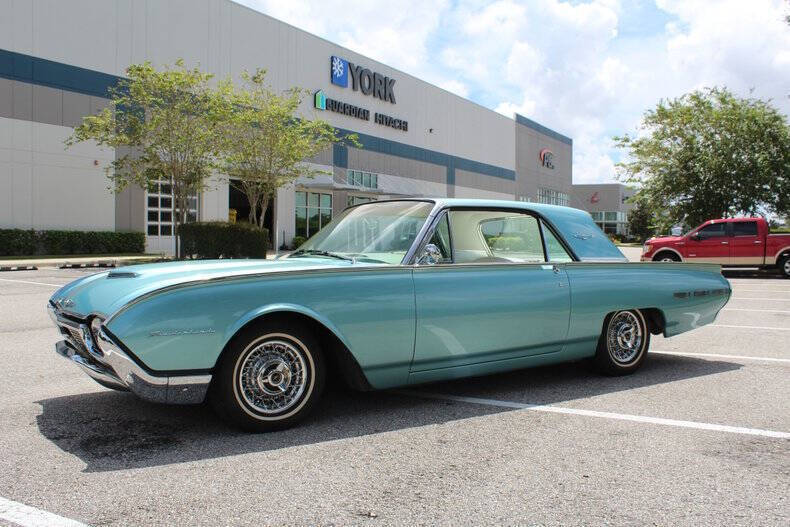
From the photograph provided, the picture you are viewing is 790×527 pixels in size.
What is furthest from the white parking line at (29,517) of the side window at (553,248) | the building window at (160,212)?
the building window at (160,212)

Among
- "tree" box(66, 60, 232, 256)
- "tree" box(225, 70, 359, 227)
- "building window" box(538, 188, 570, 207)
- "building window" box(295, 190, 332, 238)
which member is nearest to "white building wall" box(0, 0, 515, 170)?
"tree" box(66, 60, 232, 256)

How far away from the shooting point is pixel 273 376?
3.83 meters

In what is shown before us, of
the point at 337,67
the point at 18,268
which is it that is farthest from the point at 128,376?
the point at 337,67

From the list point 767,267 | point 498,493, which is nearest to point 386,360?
point 498,493

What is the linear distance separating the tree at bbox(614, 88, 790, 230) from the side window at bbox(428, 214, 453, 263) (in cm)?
2782

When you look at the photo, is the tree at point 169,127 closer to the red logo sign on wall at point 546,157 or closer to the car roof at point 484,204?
the car roof at point 484,204

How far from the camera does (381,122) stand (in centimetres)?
4175

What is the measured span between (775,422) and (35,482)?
4.42 metres

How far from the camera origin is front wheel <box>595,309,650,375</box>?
551cm

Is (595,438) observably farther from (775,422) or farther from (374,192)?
(374,192)

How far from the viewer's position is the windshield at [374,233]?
451cm

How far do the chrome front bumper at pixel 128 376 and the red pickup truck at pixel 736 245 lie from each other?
18.4 metres

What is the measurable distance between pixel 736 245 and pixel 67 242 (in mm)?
24031

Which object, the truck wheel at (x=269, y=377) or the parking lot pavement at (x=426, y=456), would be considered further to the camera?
the truck wheel at (x=269, y=377)
